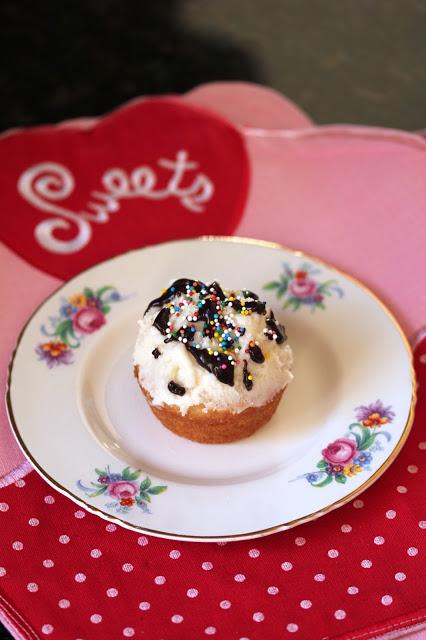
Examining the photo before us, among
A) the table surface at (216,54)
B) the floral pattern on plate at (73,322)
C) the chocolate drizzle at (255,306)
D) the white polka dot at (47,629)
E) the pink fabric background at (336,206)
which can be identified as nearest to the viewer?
the white polka dot at (47,629)

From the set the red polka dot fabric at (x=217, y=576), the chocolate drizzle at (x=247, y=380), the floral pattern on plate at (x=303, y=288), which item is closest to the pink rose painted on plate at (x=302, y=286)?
the floral pattern on plate at (x=303, y=288)

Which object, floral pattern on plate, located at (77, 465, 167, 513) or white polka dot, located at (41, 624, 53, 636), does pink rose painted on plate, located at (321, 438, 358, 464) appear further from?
white polka dot, located at (41, 624, 53, 636)

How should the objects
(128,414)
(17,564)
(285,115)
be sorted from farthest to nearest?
(285,115) < (128,414) < (17,564)

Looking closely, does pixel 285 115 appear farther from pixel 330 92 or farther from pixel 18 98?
pixel 18 98

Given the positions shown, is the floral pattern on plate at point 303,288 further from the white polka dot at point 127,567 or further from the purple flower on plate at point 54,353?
the white polka dot at point 127,567

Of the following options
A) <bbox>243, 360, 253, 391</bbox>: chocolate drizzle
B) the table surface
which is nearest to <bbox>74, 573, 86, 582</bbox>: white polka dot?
<bbox>243, 360, 253, 391</bbox>: chocolate drizzle

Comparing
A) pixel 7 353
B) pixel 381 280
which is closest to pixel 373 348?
pixel 381 280

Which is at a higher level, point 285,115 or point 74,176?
point 285,115

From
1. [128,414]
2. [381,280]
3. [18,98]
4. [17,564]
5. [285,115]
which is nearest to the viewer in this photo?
[17,564]
